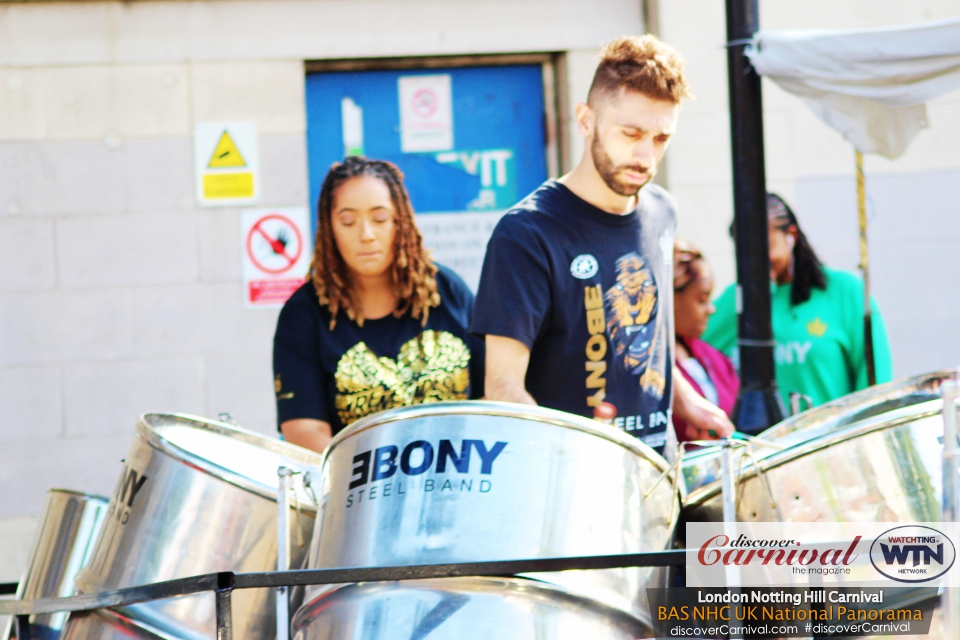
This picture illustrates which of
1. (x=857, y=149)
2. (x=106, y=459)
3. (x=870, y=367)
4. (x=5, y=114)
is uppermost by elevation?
(x=5, y=114)

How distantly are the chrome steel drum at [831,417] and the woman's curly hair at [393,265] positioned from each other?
2.31 ft

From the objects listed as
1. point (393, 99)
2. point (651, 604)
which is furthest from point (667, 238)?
point (393, 99)

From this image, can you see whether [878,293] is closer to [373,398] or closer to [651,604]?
[373,398]

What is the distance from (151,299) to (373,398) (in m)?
1.93

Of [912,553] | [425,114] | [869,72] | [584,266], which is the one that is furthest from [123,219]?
[912,553]

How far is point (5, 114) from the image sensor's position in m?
3.87

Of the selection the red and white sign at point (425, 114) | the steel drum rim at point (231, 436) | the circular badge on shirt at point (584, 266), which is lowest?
the steel drum rim at point (231, 436)

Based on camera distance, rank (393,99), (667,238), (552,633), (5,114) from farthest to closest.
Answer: (393,99) → (5,114) → (667,238) → (552,633)

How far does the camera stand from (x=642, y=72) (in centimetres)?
205

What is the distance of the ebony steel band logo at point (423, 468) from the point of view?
1.55 meters

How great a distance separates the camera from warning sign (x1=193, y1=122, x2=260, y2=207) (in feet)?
13.0

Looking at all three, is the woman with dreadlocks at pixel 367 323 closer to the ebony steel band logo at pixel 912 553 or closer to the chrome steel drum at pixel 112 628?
the chrome steel drum at pixel 112 628

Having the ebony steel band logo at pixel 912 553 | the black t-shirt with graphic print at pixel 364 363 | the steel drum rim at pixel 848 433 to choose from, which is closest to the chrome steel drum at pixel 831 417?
the steel drum rim at pixel 848 433

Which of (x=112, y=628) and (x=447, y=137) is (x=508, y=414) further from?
(x=447, y=137)
